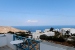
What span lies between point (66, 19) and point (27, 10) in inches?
529

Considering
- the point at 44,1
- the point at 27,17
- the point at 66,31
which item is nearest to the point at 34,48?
the point at 44,1

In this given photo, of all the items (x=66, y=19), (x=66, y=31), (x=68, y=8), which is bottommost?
(x=66, y=31)

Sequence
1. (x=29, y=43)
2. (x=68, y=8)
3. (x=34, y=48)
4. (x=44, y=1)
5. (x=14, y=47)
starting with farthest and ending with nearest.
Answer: (x=68, y=8) < (x=44, y=1) < (x=14, y=47) < (x=29, y=43) < (x=34, y=48)

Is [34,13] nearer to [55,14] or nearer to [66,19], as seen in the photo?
[55,14]

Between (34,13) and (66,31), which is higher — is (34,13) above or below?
above

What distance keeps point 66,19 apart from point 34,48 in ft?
95.8

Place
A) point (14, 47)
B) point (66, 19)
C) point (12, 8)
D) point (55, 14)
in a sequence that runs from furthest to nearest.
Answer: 1. point (66, 19)
2. point (55, 14)
3. point (12, 8)
4. point (14, 47)

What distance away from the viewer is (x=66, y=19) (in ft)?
108

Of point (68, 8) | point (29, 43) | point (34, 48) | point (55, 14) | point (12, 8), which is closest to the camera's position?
point (34, 48)

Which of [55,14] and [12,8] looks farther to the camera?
[55,14]

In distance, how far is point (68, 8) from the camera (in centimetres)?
2725

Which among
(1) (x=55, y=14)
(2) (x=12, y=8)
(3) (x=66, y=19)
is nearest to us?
(2) (x=12, y=8)

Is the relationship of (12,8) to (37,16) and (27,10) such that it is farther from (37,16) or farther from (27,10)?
(37,16)

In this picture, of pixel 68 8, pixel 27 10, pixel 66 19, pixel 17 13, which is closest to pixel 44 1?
pixel 27 10
